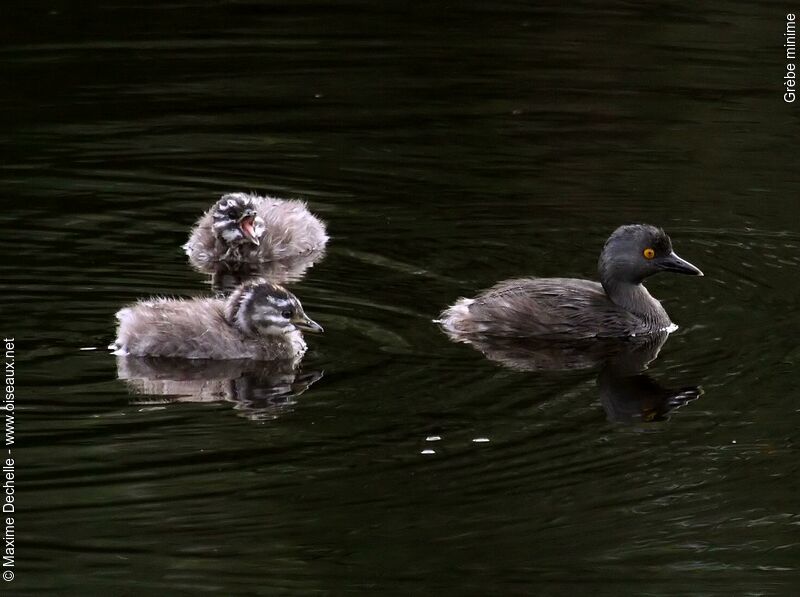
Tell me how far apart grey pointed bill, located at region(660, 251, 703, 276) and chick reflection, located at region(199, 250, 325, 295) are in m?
2.22

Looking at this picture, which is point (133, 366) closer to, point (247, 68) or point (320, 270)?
point (320, 270)

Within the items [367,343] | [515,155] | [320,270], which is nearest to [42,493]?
[367,343]

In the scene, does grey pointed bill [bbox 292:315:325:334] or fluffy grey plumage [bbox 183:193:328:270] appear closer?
grey pointed bill [bbox 292:315:325:334]

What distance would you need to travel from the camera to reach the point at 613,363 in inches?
358

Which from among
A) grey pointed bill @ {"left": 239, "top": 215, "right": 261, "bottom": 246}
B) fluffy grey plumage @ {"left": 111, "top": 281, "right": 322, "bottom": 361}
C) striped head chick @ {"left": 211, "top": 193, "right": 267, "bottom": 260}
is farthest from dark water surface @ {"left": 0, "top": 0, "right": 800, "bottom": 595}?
grey pointed bill @ {"left": 239, "top": 215, "right": 261, "bottom": 246}

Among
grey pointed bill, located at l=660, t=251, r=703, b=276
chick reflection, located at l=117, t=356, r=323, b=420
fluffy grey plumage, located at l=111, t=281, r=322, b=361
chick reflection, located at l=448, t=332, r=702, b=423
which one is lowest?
chick reflection, located at l=117, t=356, r=323, b=420

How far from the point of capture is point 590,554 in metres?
6.63

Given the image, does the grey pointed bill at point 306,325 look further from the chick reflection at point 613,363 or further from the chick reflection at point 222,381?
the chick reflection at point 613,363

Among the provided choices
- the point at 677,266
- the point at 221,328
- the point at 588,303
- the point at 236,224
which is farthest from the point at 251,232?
the point at 677,266

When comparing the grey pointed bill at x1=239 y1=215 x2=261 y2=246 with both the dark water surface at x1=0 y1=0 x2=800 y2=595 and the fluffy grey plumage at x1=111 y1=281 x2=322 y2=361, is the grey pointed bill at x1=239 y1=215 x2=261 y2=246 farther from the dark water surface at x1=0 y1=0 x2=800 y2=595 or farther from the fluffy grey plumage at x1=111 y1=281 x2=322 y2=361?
the fluffy grey plumage at x1=111 y1=281 x2=322 y2=361

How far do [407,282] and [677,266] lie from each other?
1540 mm

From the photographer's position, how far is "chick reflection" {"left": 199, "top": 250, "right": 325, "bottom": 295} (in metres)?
10.8

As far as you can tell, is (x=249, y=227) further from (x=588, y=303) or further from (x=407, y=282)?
(x=588, y=303)

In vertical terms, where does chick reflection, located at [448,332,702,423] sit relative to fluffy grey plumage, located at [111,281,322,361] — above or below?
below
